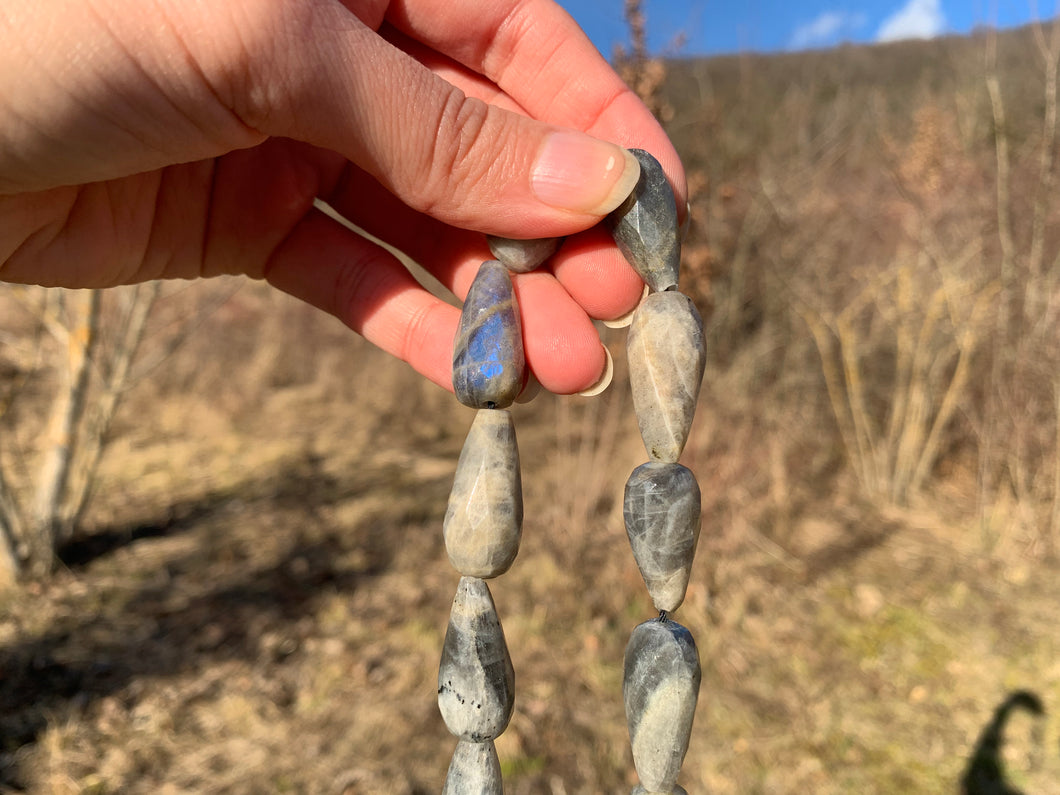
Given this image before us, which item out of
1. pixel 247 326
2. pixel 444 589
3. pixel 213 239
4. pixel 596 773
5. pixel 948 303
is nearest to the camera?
pixel 213 239

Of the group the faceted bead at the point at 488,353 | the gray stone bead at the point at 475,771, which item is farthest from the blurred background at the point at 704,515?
the faceted bead at the point at 488,353

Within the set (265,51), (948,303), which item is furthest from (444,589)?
(948,303)

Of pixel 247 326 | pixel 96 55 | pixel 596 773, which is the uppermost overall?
pixel 247 326

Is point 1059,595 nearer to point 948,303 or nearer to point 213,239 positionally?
point 948,303

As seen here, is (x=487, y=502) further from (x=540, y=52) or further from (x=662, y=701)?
(x=540, y=52)

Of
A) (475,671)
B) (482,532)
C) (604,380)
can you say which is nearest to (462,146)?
(604,380)

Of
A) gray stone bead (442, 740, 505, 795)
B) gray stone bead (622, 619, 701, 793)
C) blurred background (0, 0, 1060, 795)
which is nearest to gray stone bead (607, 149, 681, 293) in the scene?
gray stone bead (622, 619, 701, 793)
